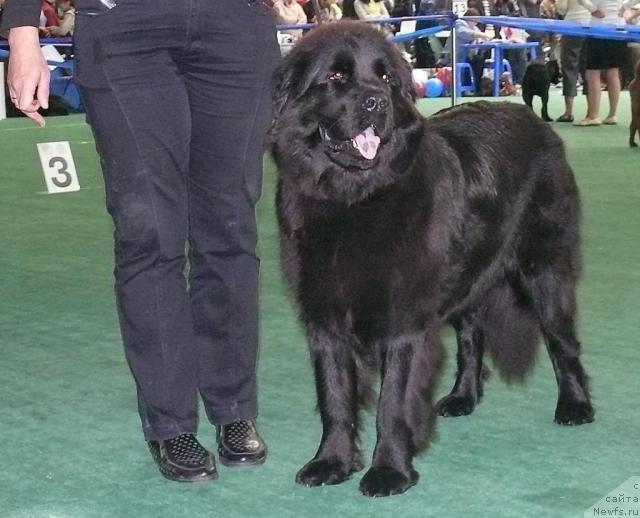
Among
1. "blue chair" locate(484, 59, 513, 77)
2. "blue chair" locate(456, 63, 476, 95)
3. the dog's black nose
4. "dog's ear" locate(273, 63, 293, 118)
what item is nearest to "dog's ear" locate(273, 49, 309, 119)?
"dog's ear" locate(273, 63, 293, 118)

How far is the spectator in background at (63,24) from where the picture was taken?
1532 centimetres

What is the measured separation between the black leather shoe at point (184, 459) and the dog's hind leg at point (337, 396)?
0.27m

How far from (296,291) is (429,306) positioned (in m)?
0.35

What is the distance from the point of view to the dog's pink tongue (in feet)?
8.86

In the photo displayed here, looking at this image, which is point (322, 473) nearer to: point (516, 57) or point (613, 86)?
point (613, 86)

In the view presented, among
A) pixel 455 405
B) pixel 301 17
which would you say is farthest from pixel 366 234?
pixel 301 17

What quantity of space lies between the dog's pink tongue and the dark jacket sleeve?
82cm

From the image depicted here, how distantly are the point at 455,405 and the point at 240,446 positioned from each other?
78cm

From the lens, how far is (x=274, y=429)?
3156 mm

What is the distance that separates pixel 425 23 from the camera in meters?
17.9

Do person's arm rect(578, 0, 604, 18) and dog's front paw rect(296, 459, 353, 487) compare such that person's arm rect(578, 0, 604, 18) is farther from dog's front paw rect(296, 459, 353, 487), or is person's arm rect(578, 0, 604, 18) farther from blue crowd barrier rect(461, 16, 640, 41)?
dog's front paw rect(296, 459, 353, 487)

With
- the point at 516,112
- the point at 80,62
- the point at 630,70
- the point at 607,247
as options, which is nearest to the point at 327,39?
the point at 80,62

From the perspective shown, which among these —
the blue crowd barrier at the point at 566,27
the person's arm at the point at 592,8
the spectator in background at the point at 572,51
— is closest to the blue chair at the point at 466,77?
the spectator in background at the point at 572,51

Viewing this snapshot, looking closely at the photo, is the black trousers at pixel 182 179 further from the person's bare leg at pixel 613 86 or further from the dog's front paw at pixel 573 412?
the person's bare leg at pixel 613 86
